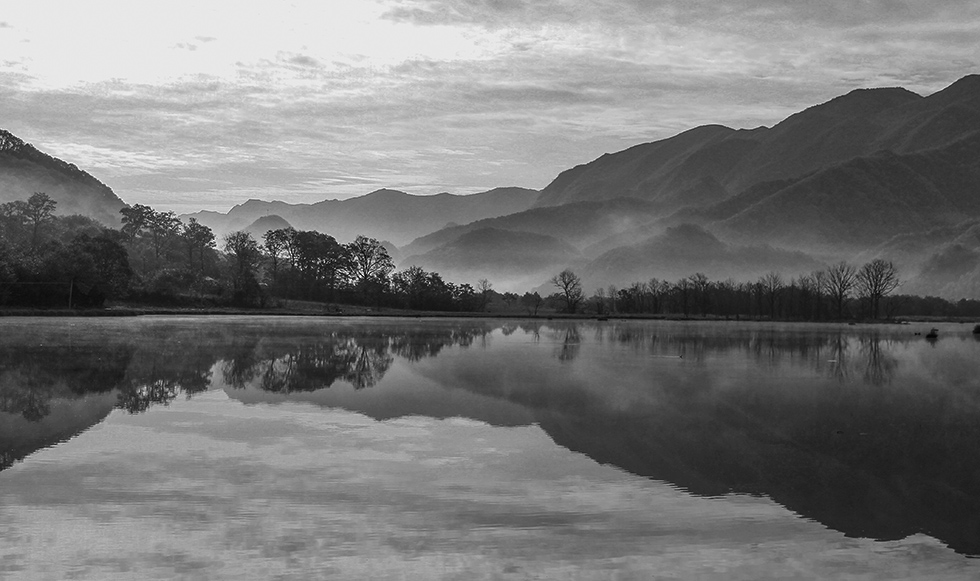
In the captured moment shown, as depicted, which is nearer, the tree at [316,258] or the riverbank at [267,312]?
the riverbank at [267,312]

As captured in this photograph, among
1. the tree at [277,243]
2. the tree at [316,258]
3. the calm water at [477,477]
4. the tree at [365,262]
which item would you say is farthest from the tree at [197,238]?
the calm water at [477,477]

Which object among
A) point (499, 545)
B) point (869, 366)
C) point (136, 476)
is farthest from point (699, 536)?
point (869, 366)

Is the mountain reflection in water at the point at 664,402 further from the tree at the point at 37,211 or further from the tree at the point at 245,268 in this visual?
the tree at the point at 37,211

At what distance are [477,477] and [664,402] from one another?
11.9 metres

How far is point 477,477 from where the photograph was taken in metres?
14.6

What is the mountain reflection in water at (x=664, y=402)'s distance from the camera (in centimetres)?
1458

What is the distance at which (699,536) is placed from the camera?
442 inches

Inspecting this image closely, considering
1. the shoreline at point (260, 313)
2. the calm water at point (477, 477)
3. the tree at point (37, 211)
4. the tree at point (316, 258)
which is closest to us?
the calm water at point (477, 477)

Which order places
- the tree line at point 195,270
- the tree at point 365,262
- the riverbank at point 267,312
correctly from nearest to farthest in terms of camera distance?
the riverbank at point 267,312 < the tree line at point 195,270 < the tree at point 365,262

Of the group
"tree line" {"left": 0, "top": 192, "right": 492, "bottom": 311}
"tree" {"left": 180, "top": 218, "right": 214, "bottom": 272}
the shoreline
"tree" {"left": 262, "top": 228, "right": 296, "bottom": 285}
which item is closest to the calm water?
the shoreline

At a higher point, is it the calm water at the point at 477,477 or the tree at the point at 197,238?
the tree at the point at 197,238

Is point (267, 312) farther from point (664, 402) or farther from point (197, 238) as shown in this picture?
point (664, 402)

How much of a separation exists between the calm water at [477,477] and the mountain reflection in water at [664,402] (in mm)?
116

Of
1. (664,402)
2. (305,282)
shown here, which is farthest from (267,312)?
(664,402)
